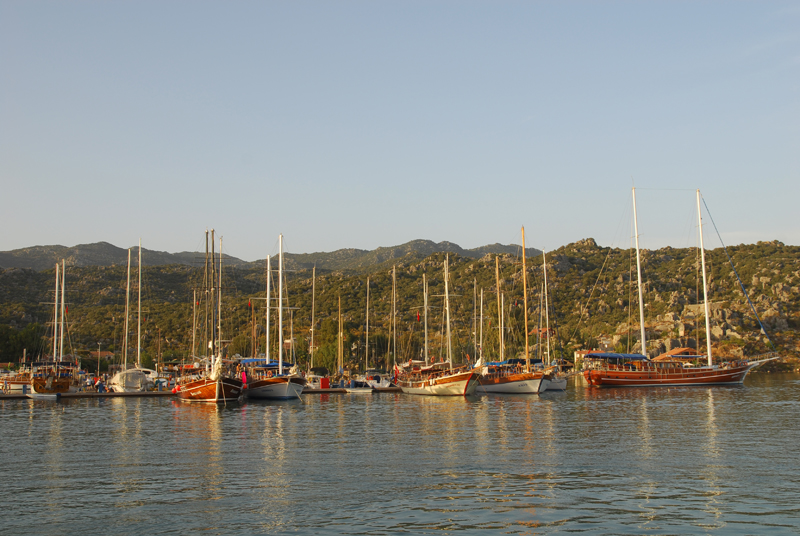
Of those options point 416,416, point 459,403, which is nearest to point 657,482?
point 416,416

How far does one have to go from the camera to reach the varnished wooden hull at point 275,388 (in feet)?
188

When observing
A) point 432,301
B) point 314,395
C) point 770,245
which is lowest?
point 314,395

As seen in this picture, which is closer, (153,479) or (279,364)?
(153,479)

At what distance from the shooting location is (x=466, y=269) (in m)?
156

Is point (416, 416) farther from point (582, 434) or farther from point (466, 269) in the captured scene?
point (466, 269)

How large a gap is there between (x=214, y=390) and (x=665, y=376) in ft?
165

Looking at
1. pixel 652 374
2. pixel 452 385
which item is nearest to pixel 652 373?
pixel 652 374

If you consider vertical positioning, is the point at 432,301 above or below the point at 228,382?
above

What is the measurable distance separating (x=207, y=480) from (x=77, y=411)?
33.1 m

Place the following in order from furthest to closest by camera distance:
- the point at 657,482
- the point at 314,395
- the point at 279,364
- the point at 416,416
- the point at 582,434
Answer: the point at 314,395, the point at 279,364, the point at 416,416, the point at 582,434, the point at 657,482

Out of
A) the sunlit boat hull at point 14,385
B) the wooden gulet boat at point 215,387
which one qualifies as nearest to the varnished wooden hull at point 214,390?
the wooden gulet boat at point 215,387

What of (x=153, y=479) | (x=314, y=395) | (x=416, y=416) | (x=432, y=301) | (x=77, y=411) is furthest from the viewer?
(x=432, y=301)

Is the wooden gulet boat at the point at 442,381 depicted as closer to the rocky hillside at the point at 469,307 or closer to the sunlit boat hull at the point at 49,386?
the rocky hillside at the point at 469,307

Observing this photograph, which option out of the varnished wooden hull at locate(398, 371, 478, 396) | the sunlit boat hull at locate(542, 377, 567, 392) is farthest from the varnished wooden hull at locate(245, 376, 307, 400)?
the sunlit boat hull at locate(542, 377, 567, 392)
